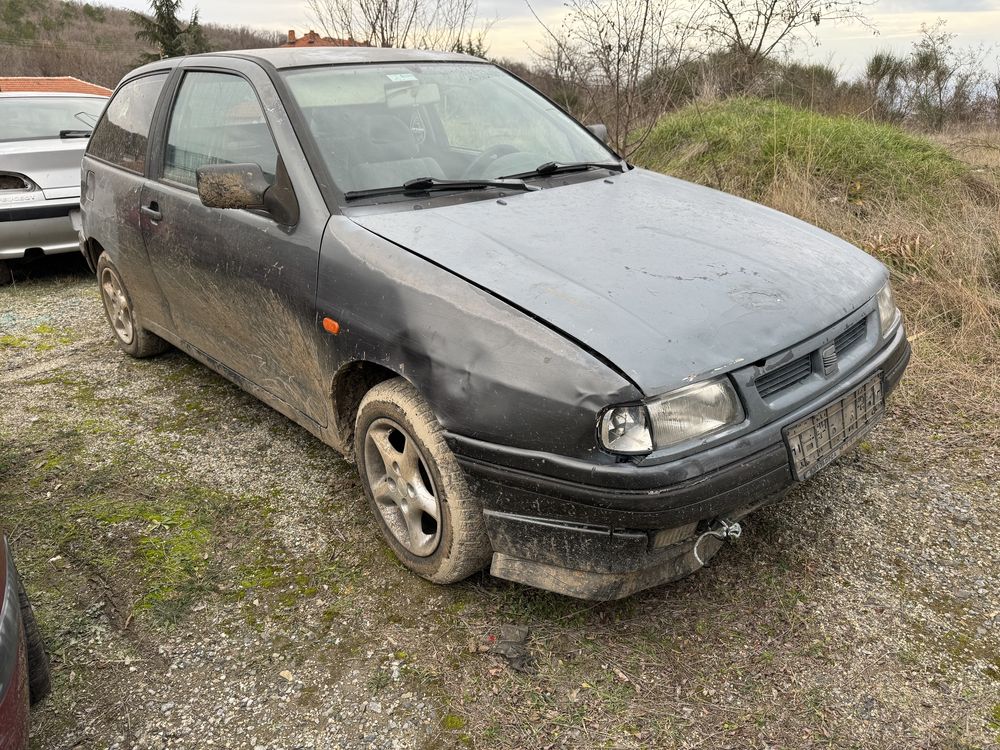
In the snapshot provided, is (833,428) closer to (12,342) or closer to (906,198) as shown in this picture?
(906,198)

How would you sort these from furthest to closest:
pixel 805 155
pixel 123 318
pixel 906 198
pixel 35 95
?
pixel 35 95 → pixel 805 155 → pixel 906 198 → pixel 123 318

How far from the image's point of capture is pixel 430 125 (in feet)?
10.4

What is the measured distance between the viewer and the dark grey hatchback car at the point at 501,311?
1.99 meters

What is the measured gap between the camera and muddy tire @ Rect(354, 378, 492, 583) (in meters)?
2.29

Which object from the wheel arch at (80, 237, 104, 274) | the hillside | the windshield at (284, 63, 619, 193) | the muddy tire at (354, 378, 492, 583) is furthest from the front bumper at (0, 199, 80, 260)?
the hillside

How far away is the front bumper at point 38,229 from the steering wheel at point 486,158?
13.4 feet

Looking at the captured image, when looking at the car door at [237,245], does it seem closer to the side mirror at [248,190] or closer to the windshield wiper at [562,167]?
the side mirror at [248,190]

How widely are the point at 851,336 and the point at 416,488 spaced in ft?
4.88

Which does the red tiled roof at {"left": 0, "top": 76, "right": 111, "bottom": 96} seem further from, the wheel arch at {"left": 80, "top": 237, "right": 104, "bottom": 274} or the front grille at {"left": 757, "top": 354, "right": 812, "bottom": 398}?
the front grille at {"left": 757, "top": 354, "right": 812, "bottom": 398}

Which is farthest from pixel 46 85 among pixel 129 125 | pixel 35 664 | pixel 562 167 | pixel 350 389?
pixel 35 664

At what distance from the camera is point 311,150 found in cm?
273

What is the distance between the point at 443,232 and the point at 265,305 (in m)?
0.85

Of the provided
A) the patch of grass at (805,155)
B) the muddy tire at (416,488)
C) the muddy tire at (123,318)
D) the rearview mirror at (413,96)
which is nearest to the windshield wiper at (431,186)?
the rearview mirror at (413,96)

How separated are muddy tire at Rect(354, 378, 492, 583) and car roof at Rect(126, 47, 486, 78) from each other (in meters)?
1.52
